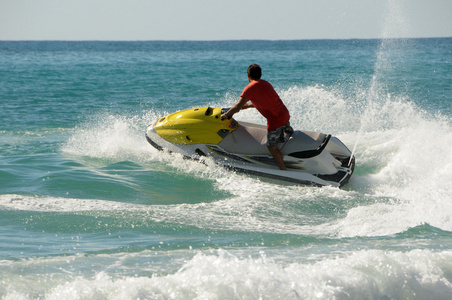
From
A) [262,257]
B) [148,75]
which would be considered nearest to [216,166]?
[262,257]

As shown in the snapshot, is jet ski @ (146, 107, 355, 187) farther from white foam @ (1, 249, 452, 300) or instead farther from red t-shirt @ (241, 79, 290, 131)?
white foam @ (1, 249, 452, 300)

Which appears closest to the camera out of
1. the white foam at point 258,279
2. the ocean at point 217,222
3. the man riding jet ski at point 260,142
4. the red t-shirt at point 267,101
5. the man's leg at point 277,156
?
the white foam at point 258,279

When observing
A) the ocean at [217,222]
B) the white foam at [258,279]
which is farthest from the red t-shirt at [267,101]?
the white foam at [258,279]

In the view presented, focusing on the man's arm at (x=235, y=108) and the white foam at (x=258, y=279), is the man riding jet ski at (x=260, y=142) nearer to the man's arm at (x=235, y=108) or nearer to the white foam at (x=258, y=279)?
the man's arm at (x=235, y=108)

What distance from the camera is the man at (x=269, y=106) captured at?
23.0ft

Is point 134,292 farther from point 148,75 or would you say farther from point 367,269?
point 148,75

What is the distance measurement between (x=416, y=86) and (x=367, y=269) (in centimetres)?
1642

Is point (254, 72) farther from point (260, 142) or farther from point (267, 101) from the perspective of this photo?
point (260, 142)

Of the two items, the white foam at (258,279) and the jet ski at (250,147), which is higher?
the jet ski at (250,147)

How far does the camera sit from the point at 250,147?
7520 mm

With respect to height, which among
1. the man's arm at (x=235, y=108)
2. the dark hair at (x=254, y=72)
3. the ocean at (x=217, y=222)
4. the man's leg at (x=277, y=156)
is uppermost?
the dark hair at (x=254, y=72)

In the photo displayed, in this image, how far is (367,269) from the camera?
430 centimetres

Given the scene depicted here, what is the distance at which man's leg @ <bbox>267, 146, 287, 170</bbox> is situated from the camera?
23.9 feet

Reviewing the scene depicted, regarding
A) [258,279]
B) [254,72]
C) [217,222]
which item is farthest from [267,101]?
[258,279]
